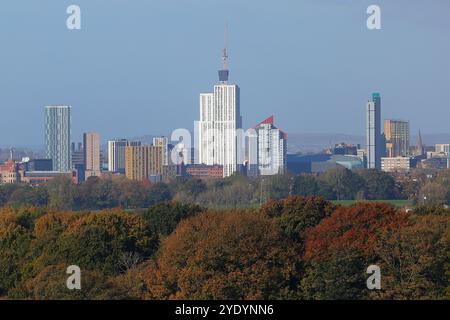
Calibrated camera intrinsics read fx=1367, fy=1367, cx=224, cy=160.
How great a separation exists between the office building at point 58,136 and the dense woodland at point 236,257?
103971 millimetres

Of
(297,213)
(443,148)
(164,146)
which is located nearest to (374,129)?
(443,148)

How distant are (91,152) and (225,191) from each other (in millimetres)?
62721

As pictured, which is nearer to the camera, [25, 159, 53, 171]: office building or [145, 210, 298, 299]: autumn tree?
[145, 210, 298, 299]: autumn tree

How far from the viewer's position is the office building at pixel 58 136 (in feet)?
470

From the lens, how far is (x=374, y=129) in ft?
538

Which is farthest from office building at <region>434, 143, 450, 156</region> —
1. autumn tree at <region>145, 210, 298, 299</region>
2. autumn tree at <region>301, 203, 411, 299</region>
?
autumn tree at <region>145, 210, 298, 299</region>

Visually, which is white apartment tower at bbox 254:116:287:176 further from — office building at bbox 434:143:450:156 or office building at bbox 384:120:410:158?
office building at bbox 434:143:450:156

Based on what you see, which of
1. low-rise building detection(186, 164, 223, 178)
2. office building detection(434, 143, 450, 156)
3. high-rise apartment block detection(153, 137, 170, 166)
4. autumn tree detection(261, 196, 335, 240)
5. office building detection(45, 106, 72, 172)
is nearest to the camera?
autumn tree detection(261, 196, 335, 240)

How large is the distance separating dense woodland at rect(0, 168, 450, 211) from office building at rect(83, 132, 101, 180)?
146 ft

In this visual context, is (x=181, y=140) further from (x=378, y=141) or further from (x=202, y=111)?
(x=378, y=141)

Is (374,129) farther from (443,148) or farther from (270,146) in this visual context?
(443,148)

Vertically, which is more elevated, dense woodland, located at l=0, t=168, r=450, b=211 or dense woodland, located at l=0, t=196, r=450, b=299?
dense woodland, located at l=0, t=168, r=450, b=211

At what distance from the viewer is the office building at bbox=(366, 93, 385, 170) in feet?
534

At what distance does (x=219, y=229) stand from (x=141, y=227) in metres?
4.30
